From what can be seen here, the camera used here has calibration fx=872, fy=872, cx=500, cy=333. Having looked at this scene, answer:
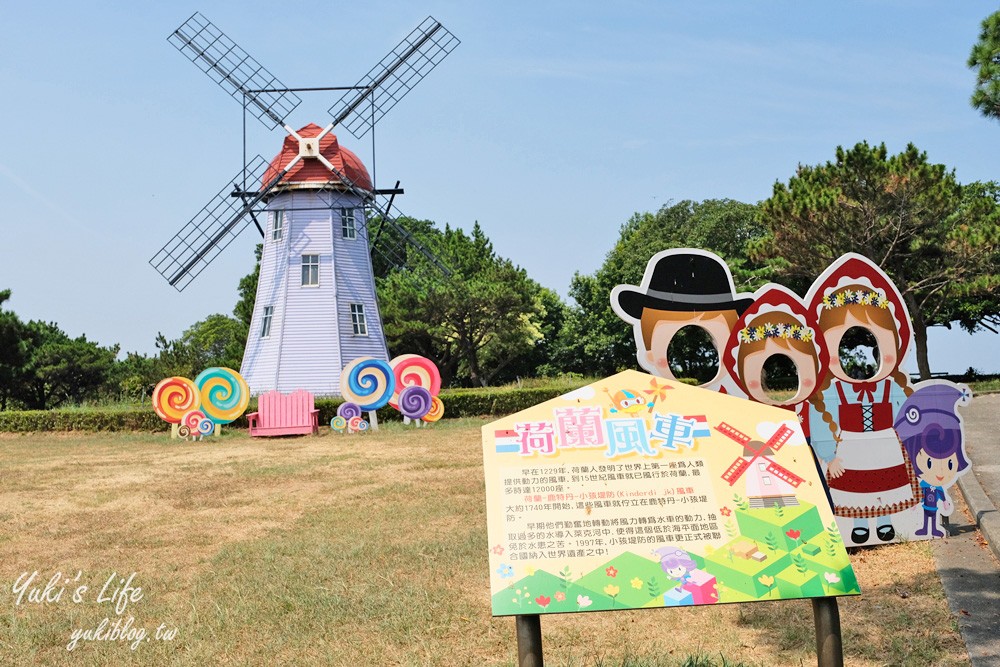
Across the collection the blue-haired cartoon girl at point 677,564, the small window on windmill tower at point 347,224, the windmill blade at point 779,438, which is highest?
the small window on windmill tower at point 347,224

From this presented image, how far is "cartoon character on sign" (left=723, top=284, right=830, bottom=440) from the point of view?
7219 mm

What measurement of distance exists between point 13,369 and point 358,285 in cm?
1422

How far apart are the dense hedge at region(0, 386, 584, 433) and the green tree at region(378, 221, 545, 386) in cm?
687

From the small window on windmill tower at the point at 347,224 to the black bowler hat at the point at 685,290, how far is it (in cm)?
1926

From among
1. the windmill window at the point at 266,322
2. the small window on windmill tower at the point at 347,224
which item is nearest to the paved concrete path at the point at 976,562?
the small window on windmill tower at the point at 347,224

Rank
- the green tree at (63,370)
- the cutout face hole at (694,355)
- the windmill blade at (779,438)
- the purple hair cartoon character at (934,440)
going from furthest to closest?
the green tree at (63,370) < the cutout face hole at (694,355) < the purple hair cartoon character at (934,440) < the windmill blade at (779,438)

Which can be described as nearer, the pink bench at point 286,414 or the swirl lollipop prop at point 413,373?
the pink bench at point 286,414

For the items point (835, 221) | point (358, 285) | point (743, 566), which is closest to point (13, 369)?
point (358, 285)

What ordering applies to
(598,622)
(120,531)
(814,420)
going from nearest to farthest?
(598,622) → (814,420) → (120,531)

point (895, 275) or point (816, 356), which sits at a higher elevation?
point (895, 275)

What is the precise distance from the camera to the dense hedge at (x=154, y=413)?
22188 mm

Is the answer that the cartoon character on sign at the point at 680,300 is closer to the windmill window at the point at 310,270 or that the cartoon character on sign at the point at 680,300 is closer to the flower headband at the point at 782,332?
the flower headband at the point at 782,332

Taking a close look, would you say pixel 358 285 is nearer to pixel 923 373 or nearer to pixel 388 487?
pixel 388 487

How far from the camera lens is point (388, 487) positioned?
11.2 meters
